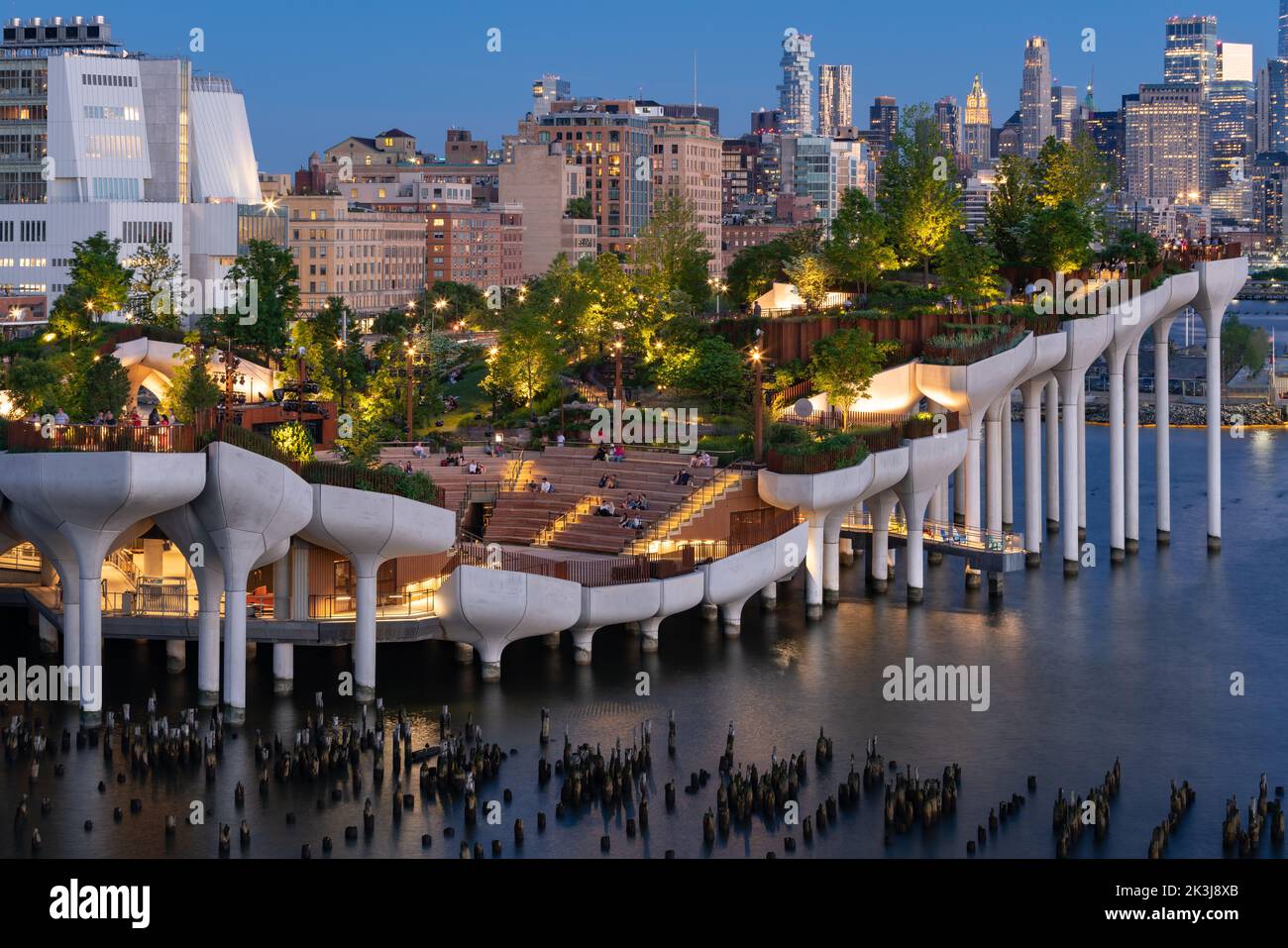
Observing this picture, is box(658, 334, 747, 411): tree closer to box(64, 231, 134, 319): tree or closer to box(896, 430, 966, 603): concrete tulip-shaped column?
box(896, 430, 966, 603): concrete tulip-shaped column

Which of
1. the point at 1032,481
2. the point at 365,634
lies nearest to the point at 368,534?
the point at 365,634

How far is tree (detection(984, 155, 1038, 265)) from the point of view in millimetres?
115625

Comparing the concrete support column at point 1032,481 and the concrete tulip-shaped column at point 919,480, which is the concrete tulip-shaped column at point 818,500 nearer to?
the concrete tulip-shaped column at point 919,480

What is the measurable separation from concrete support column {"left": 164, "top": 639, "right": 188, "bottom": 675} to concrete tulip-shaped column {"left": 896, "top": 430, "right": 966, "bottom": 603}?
2974cm

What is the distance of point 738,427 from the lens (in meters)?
93.8

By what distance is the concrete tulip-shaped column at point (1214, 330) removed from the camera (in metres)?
105

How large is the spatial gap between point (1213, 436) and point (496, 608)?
49910 mm

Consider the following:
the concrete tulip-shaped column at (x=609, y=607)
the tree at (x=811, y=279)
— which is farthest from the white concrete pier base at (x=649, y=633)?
the tree at (x=811, y=279)

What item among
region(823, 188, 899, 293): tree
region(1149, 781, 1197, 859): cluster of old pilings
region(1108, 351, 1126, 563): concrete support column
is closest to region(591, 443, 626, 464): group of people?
region(1108, 351, 1126, 563): concrete support column

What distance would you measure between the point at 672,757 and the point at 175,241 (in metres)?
120

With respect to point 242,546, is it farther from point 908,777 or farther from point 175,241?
point 175,241

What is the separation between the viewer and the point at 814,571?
84312 millimetres
